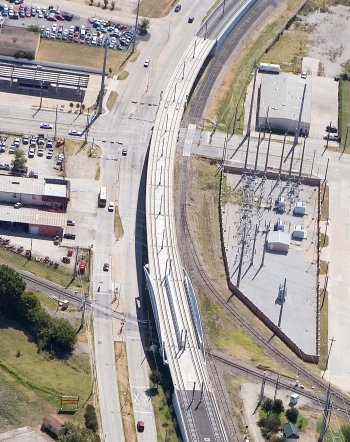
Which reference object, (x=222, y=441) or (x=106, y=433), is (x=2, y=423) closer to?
(x=106, y=433)

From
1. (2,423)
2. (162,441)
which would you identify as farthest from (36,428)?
(162,441)

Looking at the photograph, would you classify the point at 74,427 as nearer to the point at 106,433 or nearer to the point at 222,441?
the point at 106,433

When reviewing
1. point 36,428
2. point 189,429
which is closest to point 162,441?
point 189,429

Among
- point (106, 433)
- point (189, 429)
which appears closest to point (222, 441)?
point (189, 429)

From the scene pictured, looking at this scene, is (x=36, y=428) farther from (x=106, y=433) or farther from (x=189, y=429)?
(x=189, y=429)

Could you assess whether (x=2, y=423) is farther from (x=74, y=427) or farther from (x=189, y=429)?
(x=189, y=429)
